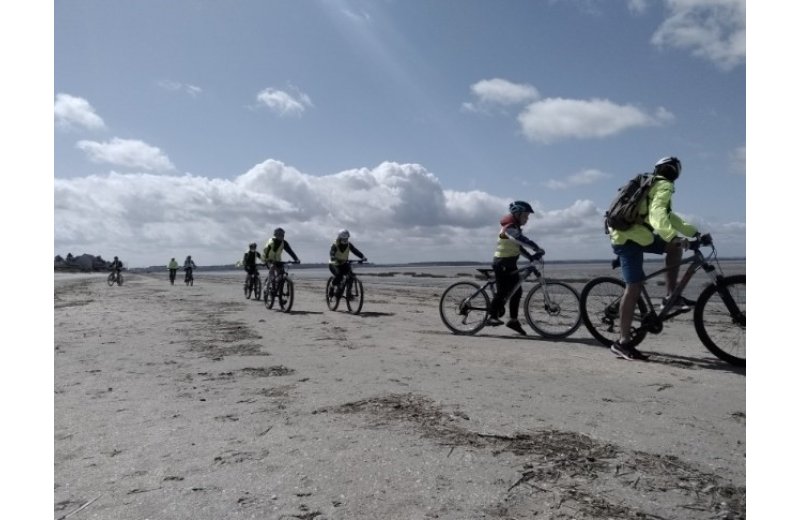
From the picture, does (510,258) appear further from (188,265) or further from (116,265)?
(116,265)

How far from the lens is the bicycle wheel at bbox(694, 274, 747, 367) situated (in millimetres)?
5035

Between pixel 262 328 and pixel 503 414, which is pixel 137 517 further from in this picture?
pixel 262 328

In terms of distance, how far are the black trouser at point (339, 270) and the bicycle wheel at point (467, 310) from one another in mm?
4142

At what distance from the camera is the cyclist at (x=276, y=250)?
12720mm

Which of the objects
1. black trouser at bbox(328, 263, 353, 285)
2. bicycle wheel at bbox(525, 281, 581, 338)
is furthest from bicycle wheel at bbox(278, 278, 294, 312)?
bicycle wheel at bbox(525, 281, 581, 338)

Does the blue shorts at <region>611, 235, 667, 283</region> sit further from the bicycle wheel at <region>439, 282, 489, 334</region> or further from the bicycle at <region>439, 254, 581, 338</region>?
the bicycle wheel at <region>439, 282, 489, 334</region>

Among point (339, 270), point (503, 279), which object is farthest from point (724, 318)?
point (339, 270)

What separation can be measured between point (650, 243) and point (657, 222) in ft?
1.59

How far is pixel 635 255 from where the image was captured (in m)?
5.45

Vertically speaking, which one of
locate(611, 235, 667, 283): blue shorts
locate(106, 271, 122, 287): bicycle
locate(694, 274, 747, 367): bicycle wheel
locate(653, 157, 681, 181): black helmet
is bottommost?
locate(106, 271, 122, 287): bicycle

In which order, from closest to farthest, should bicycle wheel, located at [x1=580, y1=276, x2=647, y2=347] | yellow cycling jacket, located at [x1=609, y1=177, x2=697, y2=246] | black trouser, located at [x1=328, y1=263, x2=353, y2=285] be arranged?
1. yellow cycling jacket, located at [x1=609, y1=177, x2=697, y2=246]
2. bicycle wheel, located at [x1=580, y1=276, x2=647, y2=347]
3. black trouser, located at [x1=328, y1=263, x2=353, y2=285]

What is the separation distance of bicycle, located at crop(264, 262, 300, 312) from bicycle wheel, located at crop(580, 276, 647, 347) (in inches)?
301

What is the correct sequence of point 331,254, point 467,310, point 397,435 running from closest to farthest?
point 397,435 < point 467,310 < point 331,254
